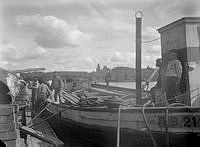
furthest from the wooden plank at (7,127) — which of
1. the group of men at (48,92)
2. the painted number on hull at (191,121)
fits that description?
the group of men at (48,92)

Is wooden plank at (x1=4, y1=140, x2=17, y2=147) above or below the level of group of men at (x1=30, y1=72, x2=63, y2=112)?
below

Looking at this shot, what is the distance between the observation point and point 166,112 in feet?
19.8

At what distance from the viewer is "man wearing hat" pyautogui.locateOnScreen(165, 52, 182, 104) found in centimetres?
677

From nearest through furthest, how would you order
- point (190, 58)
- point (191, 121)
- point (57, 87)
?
point (191, 121) < point (190, 58) < point (57, 87)

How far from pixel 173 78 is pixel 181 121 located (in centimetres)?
125

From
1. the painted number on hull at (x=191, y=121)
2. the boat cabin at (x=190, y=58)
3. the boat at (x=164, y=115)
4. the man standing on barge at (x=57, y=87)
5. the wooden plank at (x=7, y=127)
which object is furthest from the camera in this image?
the man standing on barge at (x=57, y=87)

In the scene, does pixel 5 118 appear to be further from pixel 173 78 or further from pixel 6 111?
pixel 173 78

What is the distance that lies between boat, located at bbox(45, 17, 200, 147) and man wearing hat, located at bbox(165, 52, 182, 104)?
0.21 m

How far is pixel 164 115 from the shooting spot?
6.23 m

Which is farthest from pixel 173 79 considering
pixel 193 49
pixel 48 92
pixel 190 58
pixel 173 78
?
pixel 48 92

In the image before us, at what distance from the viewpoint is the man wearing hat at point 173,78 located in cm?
677

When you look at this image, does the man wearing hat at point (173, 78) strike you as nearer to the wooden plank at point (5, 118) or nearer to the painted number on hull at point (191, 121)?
the painted number on hull at point (191, 121)

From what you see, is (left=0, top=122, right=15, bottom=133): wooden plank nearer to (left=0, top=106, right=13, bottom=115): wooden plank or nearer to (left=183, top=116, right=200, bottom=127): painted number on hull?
(left=0, top=106, right=13, bottom=115): wooden plank

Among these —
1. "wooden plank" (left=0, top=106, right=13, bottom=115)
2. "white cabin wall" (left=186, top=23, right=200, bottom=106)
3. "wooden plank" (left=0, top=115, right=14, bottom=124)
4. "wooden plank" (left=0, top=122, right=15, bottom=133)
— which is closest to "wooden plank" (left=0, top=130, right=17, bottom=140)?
"wooden plank" (left=0, top=122, right=15, bottom=133)
